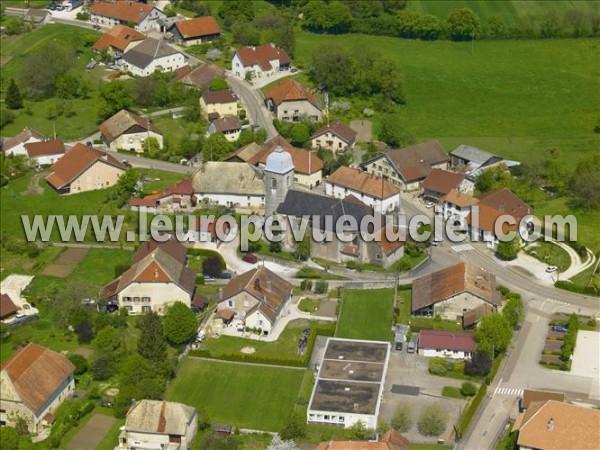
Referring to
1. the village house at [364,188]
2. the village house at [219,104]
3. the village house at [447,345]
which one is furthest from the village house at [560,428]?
the village house at [219,104]

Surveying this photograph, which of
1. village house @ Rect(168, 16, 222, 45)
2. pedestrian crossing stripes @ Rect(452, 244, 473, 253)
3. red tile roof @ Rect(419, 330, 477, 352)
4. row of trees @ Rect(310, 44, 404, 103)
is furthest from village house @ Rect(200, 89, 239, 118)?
red tile roof @ Rect(419, 330, 477, 352)

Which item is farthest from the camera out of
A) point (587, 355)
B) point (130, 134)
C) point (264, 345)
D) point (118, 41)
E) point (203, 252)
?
point (118, 41)

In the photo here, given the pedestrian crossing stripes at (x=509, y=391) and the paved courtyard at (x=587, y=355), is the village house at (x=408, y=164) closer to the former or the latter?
the paved courtyard at (x=587, y=355)

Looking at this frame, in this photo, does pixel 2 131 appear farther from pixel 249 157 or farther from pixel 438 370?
pixel 438 370

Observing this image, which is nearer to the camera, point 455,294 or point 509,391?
point 509,391

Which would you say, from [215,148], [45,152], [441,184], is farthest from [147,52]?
[441,184]

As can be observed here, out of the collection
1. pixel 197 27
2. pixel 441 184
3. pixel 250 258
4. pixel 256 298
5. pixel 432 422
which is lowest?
pixel 197 27

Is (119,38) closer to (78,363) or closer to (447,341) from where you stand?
(78,363)
